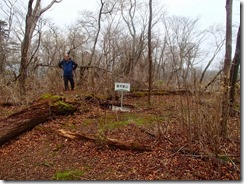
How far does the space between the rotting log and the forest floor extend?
196 millimetres

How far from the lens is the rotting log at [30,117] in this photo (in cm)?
644

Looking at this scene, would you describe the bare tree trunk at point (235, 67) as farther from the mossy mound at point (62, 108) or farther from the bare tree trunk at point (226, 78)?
the mossy mound at point (62, 108)

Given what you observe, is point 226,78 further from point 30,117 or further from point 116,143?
point 30,117

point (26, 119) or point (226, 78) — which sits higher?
point (226, 78)

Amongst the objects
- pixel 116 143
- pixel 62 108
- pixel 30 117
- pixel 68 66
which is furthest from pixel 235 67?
pixel 68 66

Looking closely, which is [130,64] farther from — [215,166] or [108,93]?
[215,166]

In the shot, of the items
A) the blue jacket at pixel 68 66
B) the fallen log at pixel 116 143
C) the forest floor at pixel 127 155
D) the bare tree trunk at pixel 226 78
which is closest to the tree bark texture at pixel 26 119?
the forest floor at pixel 127 155

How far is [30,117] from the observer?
709 centimetres

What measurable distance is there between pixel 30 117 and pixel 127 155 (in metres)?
3.28

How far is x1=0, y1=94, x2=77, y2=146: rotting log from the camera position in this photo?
644 cm

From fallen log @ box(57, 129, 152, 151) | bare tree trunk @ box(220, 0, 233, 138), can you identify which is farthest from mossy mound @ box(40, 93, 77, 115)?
bare tree trunk @ box(220, 0, 233, 138)

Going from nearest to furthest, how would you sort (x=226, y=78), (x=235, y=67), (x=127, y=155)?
1. (x=226, y=78)
2. (x=127, y=155)
3. (x=235, y=67)

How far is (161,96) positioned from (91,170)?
316 inches

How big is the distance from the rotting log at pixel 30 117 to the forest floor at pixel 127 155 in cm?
20
